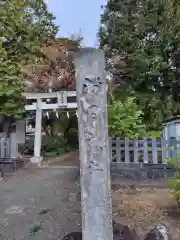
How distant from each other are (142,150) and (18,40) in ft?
27.3

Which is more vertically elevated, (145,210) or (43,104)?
(43,104)

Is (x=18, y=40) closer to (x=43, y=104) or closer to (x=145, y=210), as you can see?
(x=43, y=104)

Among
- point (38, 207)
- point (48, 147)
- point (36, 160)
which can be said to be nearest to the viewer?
point (38, 207)

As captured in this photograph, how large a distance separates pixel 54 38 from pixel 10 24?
325 cm

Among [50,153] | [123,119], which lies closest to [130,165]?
[123,119]

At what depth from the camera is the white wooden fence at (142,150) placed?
26.6 ft

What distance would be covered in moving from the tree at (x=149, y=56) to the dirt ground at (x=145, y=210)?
6.21 metres

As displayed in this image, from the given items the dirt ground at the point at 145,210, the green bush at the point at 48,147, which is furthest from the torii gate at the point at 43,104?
the dirt ground at the point at 145,210

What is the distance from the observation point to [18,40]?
13555 mm

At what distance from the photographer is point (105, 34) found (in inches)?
575

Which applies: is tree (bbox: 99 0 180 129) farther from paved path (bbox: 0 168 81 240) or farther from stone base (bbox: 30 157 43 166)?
paved path (bbox: 0 168 81 240)

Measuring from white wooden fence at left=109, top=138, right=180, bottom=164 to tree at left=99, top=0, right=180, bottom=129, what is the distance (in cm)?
450

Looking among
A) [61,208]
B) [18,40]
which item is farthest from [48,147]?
[61,208]

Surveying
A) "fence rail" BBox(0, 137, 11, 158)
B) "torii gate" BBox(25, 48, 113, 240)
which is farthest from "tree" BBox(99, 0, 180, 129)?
"torii gate" BBox(25, 48, 113, 240)
